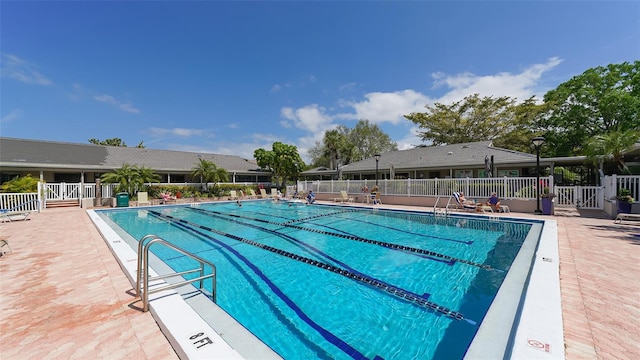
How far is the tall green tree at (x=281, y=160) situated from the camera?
102ft

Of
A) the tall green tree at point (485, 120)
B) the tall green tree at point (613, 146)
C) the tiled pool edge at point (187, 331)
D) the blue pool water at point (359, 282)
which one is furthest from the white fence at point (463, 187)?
the tall green tree at point (485, 120)

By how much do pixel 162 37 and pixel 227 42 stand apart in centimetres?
417

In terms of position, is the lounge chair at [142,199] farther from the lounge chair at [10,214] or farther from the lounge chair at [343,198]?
the lounge chair at [343,198]

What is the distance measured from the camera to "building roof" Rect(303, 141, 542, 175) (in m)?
18.9

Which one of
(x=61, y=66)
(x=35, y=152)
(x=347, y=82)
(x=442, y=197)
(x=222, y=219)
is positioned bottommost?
(x=222, y=219)

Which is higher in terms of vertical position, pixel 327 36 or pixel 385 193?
pixel 327 36

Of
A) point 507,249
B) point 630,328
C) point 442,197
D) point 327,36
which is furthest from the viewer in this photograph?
point 327,36

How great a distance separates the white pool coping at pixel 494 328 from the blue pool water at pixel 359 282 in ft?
1.71

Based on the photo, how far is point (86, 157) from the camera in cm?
2372

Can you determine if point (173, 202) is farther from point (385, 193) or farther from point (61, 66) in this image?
point (385, 193)

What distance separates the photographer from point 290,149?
31.5m

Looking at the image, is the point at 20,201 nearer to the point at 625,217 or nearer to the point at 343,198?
the point at 343,198

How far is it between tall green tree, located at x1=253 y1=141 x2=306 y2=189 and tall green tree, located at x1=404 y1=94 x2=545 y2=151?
1991 centimetres

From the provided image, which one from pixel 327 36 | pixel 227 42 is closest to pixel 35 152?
pixel 227 42
